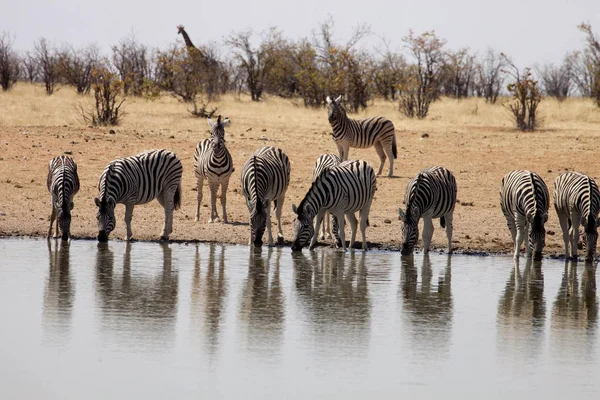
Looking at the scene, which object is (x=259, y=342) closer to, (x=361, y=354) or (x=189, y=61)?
(x=361, y=354)

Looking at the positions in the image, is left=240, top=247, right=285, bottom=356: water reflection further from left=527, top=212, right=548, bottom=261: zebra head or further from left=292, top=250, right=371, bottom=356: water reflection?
left=527, top=212, right=548, bottom=261: zebra head

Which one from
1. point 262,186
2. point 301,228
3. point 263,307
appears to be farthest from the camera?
point 262,186

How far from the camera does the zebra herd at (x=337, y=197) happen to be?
42.1ft

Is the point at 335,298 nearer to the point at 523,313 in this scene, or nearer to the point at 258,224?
the point at 523,313

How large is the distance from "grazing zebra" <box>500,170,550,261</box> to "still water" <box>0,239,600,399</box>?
38 cm

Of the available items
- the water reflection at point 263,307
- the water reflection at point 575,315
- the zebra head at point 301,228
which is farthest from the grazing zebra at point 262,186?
the water reflection at point 575,315

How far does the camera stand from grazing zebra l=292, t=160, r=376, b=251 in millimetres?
12805

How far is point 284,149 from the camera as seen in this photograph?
2203cm

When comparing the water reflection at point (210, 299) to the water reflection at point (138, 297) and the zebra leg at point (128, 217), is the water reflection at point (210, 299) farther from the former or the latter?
the zebra leg at point (128, 217)

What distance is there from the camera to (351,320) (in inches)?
349

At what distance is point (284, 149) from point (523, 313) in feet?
42.5

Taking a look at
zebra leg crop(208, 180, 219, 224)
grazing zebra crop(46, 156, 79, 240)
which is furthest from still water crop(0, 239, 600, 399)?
zebra leg crop(208, 180, 219, 224)

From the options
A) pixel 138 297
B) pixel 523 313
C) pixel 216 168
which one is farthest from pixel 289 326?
pixel 216 168

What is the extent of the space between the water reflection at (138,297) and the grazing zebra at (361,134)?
8.50m
